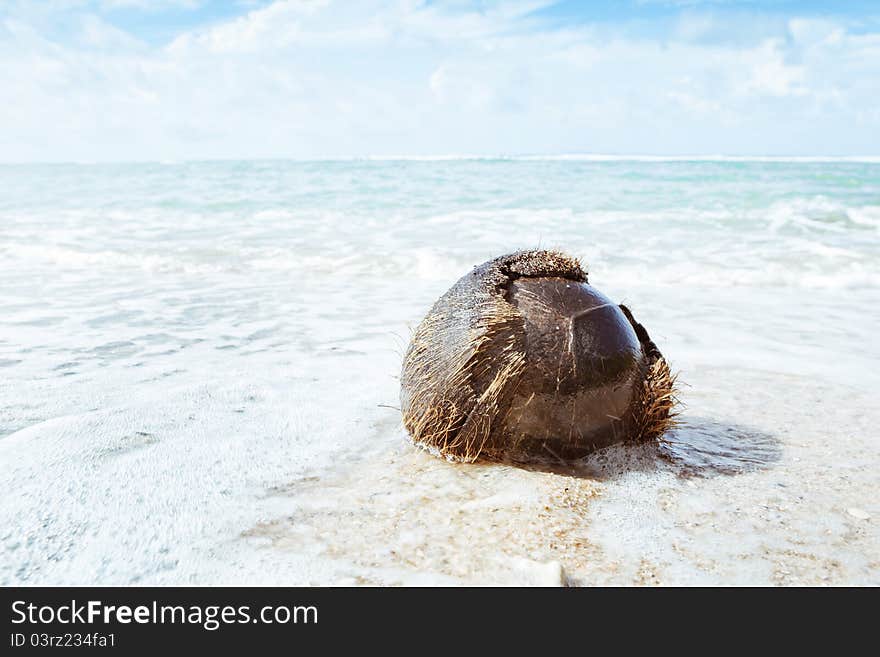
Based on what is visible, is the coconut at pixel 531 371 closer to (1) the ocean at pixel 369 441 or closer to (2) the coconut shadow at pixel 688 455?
(2) the coconut shadow at pixel 688 455

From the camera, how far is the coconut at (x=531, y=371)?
2.80 m

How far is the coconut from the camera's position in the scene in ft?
9.18

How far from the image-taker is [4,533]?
8.14ft

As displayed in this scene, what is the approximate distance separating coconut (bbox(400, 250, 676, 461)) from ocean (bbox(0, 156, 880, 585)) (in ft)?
0.52

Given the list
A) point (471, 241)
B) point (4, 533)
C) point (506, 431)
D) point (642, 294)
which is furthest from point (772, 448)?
point (471, 241)

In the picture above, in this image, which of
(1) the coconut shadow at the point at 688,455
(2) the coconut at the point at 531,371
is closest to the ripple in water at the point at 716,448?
(1) the coconut shadow at the point at 688,455

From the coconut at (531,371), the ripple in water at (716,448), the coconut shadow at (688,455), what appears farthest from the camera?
the ripple in water at (716,448)

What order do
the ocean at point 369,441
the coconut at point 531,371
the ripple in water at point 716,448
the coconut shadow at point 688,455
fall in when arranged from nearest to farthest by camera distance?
the ocean at point 369,441, the coconut at point 531,371, the coconut shadow at point 688,455, the ripple in water at point 716,448

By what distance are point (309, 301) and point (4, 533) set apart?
4.42m

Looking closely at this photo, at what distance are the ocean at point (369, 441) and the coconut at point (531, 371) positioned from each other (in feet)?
0.52

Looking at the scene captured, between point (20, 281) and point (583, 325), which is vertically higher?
point (583, 325)

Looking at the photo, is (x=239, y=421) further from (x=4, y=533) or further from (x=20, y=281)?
(x=20, y=281)

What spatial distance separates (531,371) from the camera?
2.78 meters

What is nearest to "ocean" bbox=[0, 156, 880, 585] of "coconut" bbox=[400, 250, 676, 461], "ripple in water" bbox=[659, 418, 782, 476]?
"ripple in water" bbox=[659, 418, 782, 476]
